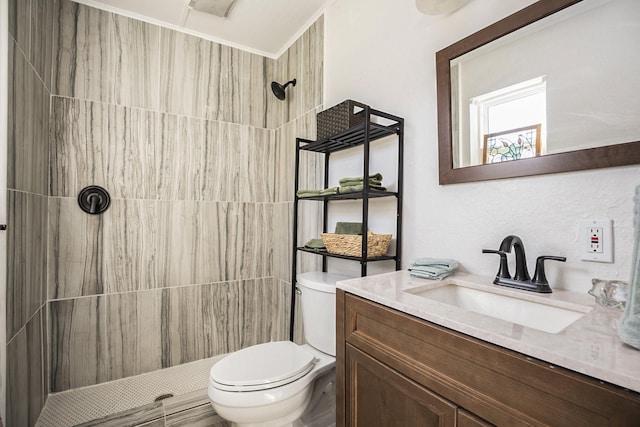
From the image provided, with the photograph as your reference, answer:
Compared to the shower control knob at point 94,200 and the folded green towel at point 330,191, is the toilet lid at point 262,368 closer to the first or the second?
the folded green towel at point 330,191

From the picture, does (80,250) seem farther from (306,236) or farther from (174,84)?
(306,236)

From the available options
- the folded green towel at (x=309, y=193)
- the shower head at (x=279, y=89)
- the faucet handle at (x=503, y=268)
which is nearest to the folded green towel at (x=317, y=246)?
the folded green towel at (x=309, y=193)

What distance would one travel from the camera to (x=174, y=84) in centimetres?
218

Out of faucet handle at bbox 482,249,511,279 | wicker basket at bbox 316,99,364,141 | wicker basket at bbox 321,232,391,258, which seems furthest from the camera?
wicker basket at bbox 316,99,364,141

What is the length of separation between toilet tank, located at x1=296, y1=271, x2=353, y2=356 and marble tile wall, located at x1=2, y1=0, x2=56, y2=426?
1207mm

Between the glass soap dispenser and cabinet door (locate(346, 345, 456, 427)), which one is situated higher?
the glass soap dispenser

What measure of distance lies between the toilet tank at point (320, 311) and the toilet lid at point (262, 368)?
9 centimetres

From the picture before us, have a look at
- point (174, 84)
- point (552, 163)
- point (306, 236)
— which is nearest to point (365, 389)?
point (552, 163)

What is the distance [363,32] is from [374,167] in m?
0.77

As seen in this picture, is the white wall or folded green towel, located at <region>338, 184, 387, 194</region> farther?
folded green towel, located at <region>338, 184, 387, 194</region>

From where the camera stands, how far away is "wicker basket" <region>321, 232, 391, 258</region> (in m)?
1.39

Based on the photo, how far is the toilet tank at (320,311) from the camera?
1.47m

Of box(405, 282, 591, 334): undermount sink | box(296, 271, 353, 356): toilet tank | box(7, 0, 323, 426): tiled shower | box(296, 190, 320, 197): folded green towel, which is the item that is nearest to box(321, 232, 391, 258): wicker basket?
box(296, 271, 353, 356): toilet tank

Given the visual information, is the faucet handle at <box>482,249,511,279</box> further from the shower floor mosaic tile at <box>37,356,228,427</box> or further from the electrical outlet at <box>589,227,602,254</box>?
the shower floor mosaic tile at <box>37,356,228,427</box>
